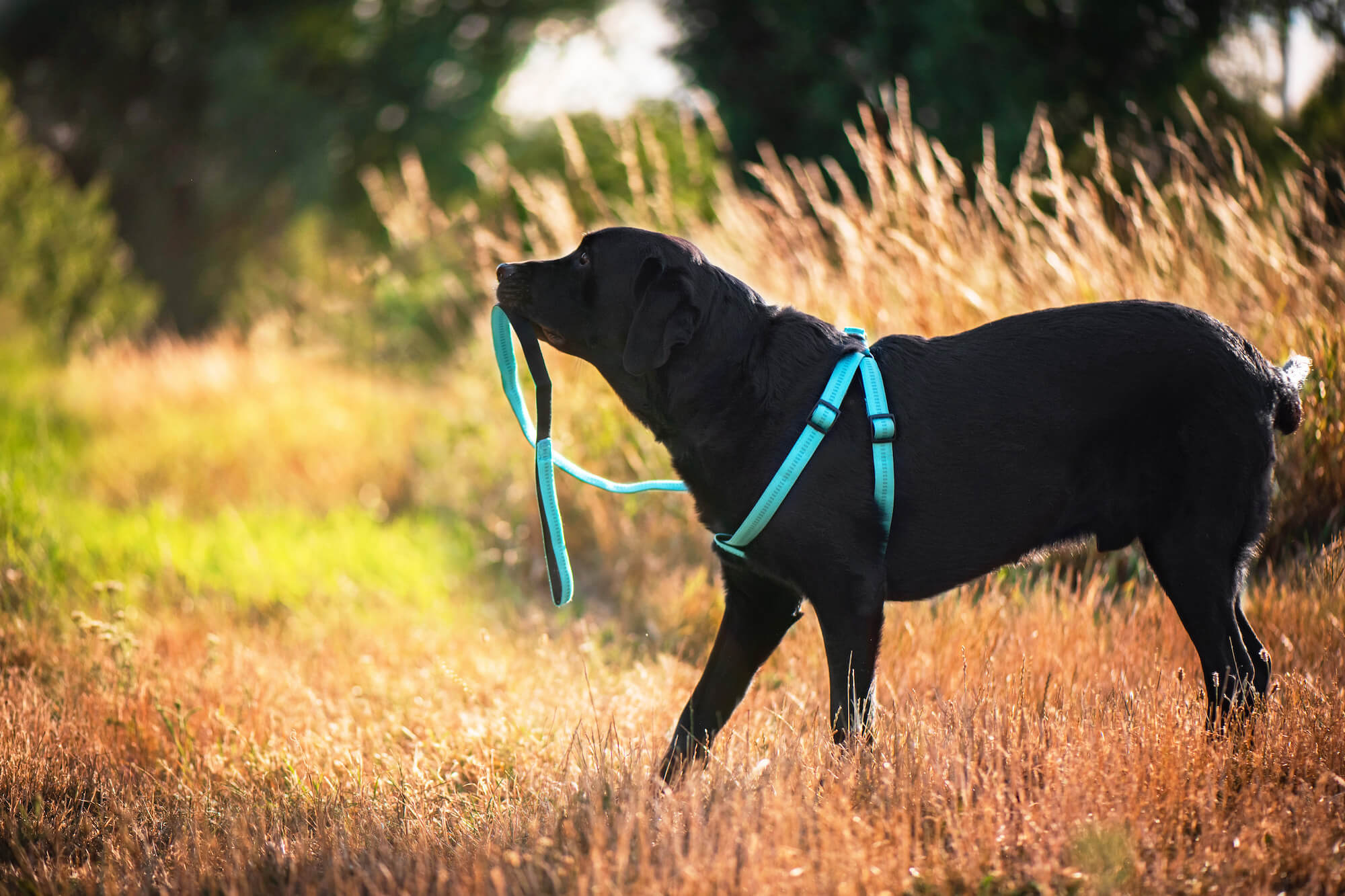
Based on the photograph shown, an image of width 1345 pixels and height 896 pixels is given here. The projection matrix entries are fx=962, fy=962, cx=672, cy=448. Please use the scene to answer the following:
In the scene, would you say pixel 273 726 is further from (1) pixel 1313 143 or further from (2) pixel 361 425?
(1) pixel 1313 143

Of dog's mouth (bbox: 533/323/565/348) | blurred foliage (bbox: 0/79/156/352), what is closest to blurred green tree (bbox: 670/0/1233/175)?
dog's mouth (bbox: 533/323/565/348)

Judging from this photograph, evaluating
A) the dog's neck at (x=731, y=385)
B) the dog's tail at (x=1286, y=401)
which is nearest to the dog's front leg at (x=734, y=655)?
the dog's neck at (x=731, y=385)

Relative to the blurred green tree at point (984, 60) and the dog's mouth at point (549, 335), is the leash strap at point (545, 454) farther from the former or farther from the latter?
the blurred green tree at point (984, 60)

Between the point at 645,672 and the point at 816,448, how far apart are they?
138 cm

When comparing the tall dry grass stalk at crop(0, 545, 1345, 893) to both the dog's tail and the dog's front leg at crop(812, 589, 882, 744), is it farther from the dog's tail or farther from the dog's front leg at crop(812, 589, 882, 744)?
the dog's tail

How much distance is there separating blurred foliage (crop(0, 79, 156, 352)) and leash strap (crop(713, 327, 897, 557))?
13.0 metres

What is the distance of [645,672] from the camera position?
362 centimetres

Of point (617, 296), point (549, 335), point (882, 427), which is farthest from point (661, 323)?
point (882, 427)

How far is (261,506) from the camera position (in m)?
6.93

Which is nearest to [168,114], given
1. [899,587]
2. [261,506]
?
[261,506]

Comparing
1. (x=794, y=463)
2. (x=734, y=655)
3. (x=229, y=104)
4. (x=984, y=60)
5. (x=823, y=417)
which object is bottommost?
(x=734, y=655)

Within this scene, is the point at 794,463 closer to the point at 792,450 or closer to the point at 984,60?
the point at 792,450

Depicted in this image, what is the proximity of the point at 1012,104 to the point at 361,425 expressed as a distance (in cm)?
694

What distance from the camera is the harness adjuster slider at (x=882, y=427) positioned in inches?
104
